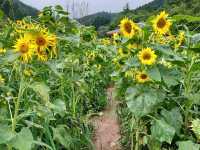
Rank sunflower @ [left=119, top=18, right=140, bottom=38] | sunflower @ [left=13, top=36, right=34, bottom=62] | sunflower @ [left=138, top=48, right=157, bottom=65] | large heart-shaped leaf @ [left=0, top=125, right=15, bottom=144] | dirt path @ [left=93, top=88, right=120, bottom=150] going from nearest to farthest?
large heart-shaped leaf @ [left=0, top=125, right=15, bottom=144] < sunflower @ [left=13, top=36, right=34, bottom=62] < sunflower @ [left=138, top=48, right=157, bottom=65] < sunflower @ [left=119, top=18, right=140, bottom=38] < dirt path @ [left=93, top=88, right=120, bottom=150]

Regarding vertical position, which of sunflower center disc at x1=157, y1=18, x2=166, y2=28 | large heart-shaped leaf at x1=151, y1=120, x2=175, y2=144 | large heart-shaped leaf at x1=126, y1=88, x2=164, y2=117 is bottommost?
large heart-shaped leaf at x1=151, y1=120, x2=175, y2=144

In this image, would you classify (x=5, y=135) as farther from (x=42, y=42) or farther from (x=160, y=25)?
(x=160, y=25)

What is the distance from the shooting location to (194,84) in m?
3.53

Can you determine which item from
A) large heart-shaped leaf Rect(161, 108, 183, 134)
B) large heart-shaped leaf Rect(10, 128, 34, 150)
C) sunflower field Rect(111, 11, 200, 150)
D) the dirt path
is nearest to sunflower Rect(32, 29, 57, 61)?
large heart-shaped leaf Rect(10, 128, 34, 150)

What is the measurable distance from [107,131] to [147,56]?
193 cm

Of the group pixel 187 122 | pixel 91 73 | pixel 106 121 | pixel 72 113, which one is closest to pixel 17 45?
pixel 187 122

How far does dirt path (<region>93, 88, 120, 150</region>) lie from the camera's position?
4.06 metres

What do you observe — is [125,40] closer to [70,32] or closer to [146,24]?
[146,24]

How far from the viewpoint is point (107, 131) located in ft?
15.2

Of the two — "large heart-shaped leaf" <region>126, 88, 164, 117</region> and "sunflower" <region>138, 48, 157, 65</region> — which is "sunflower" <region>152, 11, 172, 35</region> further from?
"large heart-shaped leaf" <region>126, 88, 164, 117</region>

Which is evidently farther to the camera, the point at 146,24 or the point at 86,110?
the point at 86,110

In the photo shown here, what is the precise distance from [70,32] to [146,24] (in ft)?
2.22

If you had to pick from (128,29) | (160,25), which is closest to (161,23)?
(160,25)

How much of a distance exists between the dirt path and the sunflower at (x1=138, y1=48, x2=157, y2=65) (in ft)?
3.64
